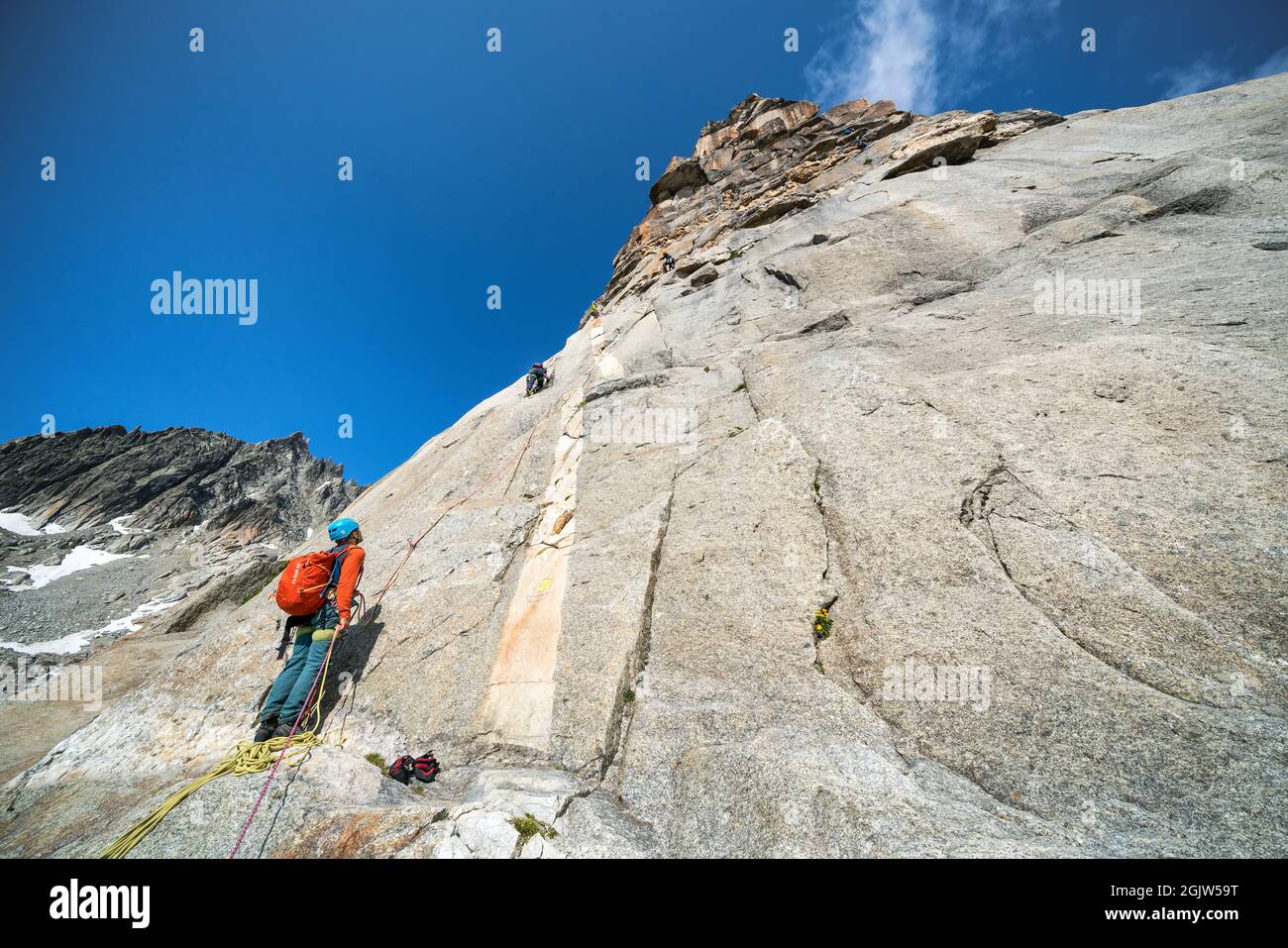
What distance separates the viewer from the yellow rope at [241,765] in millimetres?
4902

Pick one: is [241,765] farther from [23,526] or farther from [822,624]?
[23,526]

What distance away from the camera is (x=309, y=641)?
793 cm

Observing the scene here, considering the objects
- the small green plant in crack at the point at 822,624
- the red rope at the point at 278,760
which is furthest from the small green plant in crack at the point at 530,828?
the small green plant in crack at the point at 822,624

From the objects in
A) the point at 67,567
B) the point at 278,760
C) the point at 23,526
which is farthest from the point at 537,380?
the point at 23,526

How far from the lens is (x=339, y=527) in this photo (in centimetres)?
920

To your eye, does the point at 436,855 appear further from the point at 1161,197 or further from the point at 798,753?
the point at 1161,197

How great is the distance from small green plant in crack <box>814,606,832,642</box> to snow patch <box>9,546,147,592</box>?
11054 cm

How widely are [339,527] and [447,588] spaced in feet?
7.82

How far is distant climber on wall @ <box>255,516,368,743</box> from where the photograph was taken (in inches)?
287

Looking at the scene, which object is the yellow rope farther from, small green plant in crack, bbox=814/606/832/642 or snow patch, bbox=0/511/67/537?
snow patch, bbox=0/511/67/537

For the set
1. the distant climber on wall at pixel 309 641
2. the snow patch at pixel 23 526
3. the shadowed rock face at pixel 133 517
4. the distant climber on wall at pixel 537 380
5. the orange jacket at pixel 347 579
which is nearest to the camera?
the distant climber on wall at pixel 309 641

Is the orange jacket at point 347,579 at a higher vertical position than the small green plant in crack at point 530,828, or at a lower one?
higher

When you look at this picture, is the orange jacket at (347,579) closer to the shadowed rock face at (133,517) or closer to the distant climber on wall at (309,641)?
the distant climber on wall at (309,641)

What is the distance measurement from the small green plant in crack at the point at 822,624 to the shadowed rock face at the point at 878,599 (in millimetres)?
97
